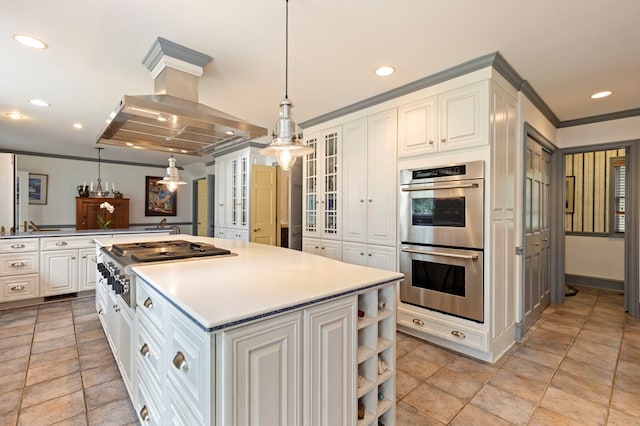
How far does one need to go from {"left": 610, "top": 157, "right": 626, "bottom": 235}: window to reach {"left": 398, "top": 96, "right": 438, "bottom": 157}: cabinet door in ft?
13.0

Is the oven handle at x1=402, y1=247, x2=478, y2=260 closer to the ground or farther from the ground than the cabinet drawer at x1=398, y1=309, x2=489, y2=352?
farther from the ground

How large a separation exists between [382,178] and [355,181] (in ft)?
1.19

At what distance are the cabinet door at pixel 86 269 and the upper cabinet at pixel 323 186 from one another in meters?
2.99

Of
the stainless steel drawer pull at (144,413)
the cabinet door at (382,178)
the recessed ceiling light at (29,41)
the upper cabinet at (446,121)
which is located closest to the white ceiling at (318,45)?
the recessed ceiling light at (29,41)

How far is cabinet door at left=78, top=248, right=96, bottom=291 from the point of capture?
13.4 feet

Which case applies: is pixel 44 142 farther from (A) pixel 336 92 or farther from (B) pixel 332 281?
(B) pixel 332 281

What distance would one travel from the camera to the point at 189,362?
1.10m

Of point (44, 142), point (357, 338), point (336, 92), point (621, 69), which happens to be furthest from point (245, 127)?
point (44, 142)

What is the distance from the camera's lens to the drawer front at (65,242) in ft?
12.5

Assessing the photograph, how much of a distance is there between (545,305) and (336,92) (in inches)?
142

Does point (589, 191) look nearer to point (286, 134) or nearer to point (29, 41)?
point (286, 134)

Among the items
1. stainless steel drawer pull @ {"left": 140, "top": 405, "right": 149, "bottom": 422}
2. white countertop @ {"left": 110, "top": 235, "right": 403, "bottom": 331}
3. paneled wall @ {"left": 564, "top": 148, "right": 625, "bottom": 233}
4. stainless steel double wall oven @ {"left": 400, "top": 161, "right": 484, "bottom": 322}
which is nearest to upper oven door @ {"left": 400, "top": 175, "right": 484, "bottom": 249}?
stainless steel double wall oven @ {"left": 400, "top": 161, "right": 484, "bottom": 322}

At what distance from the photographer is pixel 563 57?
2293 millimetres

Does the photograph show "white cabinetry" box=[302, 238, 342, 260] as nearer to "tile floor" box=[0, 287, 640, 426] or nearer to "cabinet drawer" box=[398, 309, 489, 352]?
"cabinet drawer" box=[398, 309, 489, 352]
